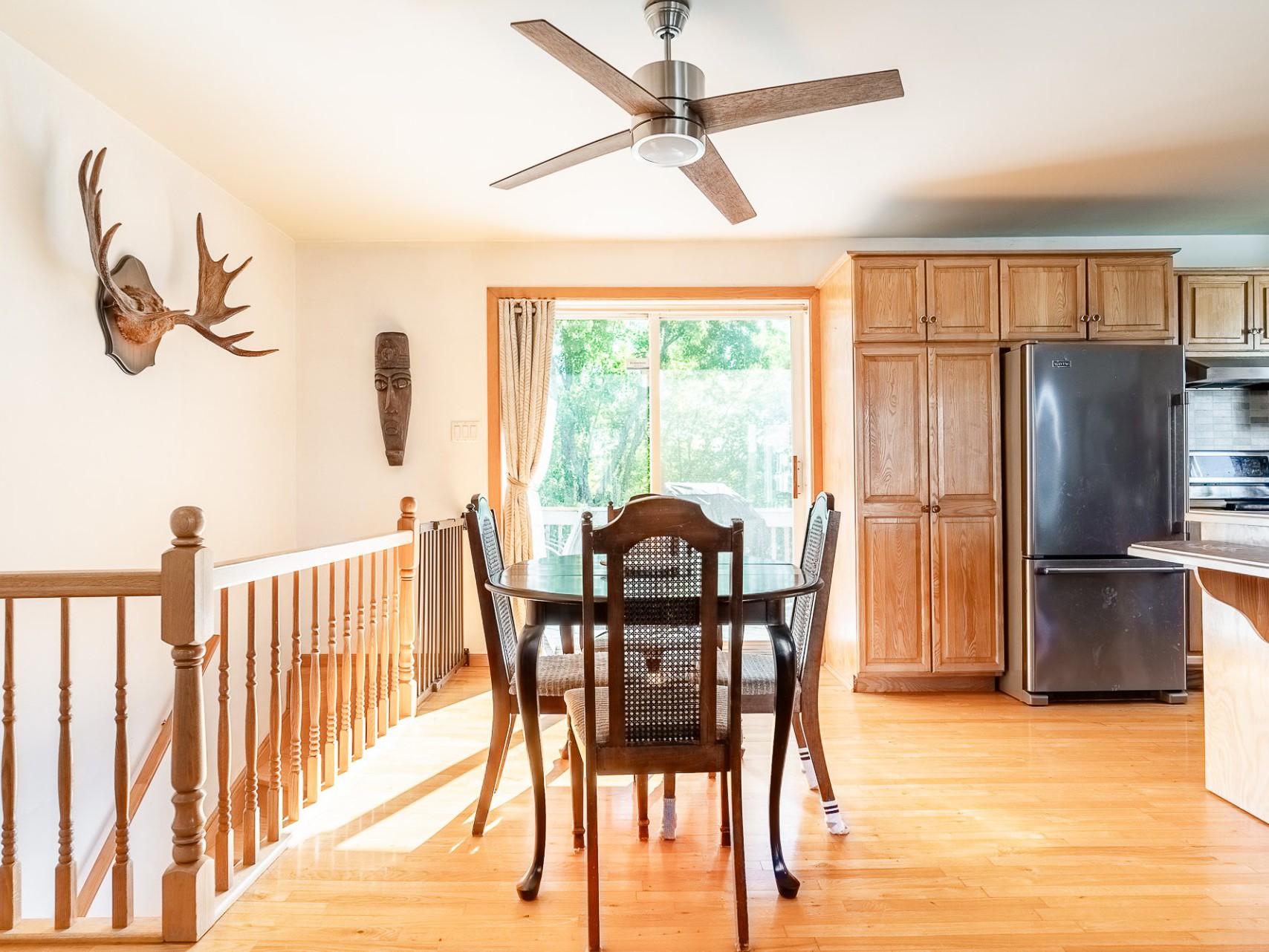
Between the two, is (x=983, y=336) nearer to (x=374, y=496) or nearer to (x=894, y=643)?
(x=894, y=643)

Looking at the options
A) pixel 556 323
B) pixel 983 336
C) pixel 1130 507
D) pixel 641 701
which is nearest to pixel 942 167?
pixel 983 336

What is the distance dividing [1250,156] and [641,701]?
3722mm

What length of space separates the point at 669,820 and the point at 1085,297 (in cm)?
330

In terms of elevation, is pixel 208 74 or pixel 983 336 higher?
pixel 208 74

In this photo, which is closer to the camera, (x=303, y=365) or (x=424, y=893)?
(x=424, y=893)

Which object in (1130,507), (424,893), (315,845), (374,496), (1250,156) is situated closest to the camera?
(424,893)

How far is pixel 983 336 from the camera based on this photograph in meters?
3.82

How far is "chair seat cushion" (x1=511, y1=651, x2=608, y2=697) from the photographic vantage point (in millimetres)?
2232

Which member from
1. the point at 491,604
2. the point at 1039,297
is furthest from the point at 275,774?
the point at 1039,297

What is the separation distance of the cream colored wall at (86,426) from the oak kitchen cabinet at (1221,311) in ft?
16.3

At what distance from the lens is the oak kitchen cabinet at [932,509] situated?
3812mm

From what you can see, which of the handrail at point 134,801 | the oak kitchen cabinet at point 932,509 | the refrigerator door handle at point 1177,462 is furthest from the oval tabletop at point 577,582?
the refrigerator door handle at point 1177,462

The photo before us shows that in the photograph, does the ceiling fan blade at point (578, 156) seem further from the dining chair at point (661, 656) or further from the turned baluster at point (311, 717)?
the turned baluster at point (311, 717)

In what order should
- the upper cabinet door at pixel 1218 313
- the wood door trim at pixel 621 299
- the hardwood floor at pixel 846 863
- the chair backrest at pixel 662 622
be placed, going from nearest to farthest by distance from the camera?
the chair backrest at pixel 662 622, the hardwood floor at pixel 846 863, the upper cabinet door at pixel 1218 313, the wood door trim at pixel 621 299
